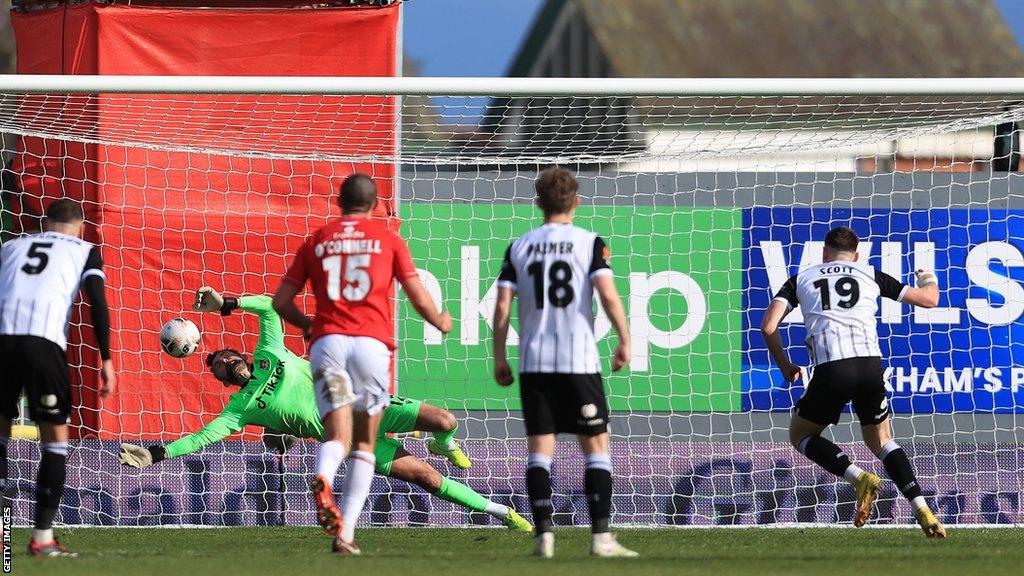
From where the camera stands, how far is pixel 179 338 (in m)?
9.56

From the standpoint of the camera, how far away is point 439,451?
9391mm

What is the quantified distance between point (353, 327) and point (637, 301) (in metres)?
5.50

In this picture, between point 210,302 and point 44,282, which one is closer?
point 44,282

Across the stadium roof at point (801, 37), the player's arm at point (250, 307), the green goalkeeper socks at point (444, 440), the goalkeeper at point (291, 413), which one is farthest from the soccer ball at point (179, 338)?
the stadium roof at point (801, 37)

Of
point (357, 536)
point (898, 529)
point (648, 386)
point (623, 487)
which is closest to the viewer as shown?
point (357, 536)

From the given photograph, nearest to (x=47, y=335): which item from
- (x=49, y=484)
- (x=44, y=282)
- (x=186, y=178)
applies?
(x=44, y=282)

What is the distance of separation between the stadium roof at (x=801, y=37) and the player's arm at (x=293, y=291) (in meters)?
32.8

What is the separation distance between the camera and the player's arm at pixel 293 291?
7078mm

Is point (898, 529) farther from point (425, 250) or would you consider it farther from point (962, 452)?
point (425, 250)

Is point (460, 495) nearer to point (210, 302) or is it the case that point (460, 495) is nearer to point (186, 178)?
point (210, 302)

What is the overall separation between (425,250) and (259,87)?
2568 millimetres

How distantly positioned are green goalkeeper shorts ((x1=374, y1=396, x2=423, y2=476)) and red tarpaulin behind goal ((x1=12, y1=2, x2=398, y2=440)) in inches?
126

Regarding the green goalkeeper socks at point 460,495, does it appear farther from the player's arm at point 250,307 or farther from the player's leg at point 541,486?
the player's leg at point 541,486

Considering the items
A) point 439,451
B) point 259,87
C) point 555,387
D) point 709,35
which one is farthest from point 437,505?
point 709,35
